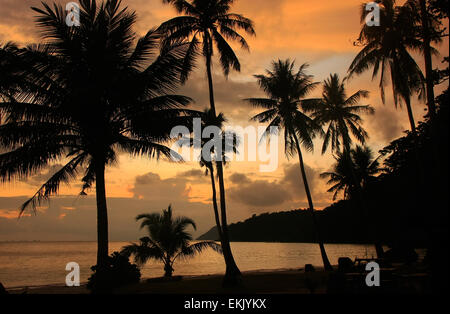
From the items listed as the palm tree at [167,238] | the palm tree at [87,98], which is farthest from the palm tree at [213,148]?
the palm tree at [87,98]

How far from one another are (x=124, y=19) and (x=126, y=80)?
2412 millimetres

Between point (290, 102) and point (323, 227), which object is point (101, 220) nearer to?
point (290, 102)

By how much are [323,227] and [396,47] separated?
74596 millimetres

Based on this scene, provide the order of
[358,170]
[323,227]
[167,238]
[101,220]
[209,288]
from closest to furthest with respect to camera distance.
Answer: [101,220], [209,288], [167,238], [358,170], [323,227]

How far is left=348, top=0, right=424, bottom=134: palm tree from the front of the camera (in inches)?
716

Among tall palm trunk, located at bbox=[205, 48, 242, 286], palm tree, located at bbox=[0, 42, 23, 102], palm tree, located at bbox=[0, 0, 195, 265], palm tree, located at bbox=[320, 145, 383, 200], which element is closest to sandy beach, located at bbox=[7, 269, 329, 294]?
tall palm trunk, located at bbox=[205, 48, 242, 286]

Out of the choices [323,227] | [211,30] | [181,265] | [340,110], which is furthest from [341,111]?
[323,227]

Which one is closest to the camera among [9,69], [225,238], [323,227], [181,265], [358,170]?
[9,69]

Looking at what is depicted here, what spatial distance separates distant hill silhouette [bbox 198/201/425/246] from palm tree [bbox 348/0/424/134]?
11.0m

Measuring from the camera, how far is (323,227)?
87.9m

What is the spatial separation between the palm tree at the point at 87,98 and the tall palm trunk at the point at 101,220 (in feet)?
0.10
